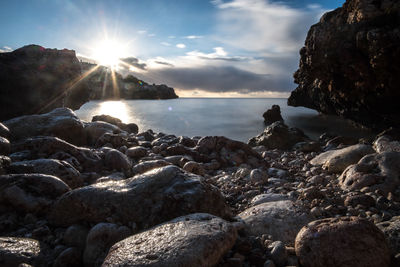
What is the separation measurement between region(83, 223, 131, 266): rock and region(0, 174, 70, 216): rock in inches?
46.9

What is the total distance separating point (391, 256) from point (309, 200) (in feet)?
A: 6.12

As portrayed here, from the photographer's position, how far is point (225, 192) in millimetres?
5535

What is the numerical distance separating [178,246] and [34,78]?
1303cm

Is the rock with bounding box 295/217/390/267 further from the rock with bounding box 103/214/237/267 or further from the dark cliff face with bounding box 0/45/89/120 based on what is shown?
the dark cliff face with bounding box 0/45/89/120

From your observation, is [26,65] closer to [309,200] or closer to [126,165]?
[126,165]

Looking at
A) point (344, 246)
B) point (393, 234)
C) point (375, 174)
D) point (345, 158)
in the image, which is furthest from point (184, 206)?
point (345, 158)

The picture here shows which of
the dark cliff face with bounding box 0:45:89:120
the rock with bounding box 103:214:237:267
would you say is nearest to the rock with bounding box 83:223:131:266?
the rock with bounding box 103:214:237:267

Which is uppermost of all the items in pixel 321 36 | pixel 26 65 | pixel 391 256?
pixel 321 36

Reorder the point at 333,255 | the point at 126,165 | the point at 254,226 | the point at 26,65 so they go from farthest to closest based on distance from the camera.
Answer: the point at 26,65 → the point at 126,165 → the point at 254,226 → the point at 333,255

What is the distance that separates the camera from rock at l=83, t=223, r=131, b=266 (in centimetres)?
264

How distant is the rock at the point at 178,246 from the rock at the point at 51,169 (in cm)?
254

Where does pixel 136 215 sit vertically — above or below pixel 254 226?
above

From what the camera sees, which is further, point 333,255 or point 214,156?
point 214,156

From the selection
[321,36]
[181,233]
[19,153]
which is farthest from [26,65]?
[321,36]
